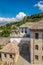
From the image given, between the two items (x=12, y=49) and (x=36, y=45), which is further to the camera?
(x=12, y=49)

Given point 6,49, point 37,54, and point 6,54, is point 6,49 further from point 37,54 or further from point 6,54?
point 37,54

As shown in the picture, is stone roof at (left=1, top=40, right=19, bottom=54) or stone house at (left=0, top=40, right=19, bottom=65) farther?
stone roof at (left=1, top=40, right=19, bottom=54)

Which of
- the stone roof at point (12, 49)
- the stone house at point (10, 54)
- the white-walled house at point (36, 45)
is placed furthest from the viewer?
the stone roof at point (12, 49)

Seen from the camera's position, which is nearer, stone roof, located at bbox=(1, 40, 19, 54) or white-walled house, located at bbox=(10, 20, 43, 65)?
white-walled house, located at bbox=(10, 20, 43, 65)

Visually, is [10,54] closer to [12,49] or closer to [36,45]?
[12,49]

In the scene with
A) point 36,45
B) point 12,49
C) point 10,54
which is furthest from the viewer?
point 12,49

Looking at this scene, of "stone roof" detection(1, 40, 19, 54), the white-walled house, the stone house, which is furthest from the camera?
"stone roof" detection(1, 40, 19, 54)

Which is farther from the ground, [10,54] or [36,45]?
[36,45]

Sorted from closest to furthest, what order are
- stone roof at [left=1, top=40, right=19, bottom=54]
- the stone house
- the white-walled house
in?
the white-walled house → the stone house → stone roof at [left=1, top=40, right=19, bottom=54]

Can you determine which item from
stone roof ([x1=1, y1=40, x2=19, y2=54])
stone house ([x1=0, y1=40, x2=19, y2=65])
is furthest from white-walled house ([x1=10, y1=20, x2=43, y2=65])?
stone roof ([x1=1, y1=40, x2=19, y2=54])

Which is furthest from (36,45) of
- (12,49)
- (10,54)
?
(10,54)

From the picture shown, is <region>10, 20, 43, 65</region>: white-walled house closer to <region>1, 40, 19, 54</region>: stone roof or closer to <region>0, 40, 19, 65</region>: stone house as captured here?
<region>0, 40, 19, 65</region>: stone house

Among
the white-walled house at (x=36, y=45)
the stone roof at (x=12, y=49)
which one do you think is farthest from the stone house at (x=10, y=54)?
the white-walled house at (x=36, y=45)

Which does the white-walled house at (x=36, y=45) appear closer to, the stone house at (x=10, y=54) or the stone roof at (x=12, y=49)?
the stone house at (x=10, y=54)
